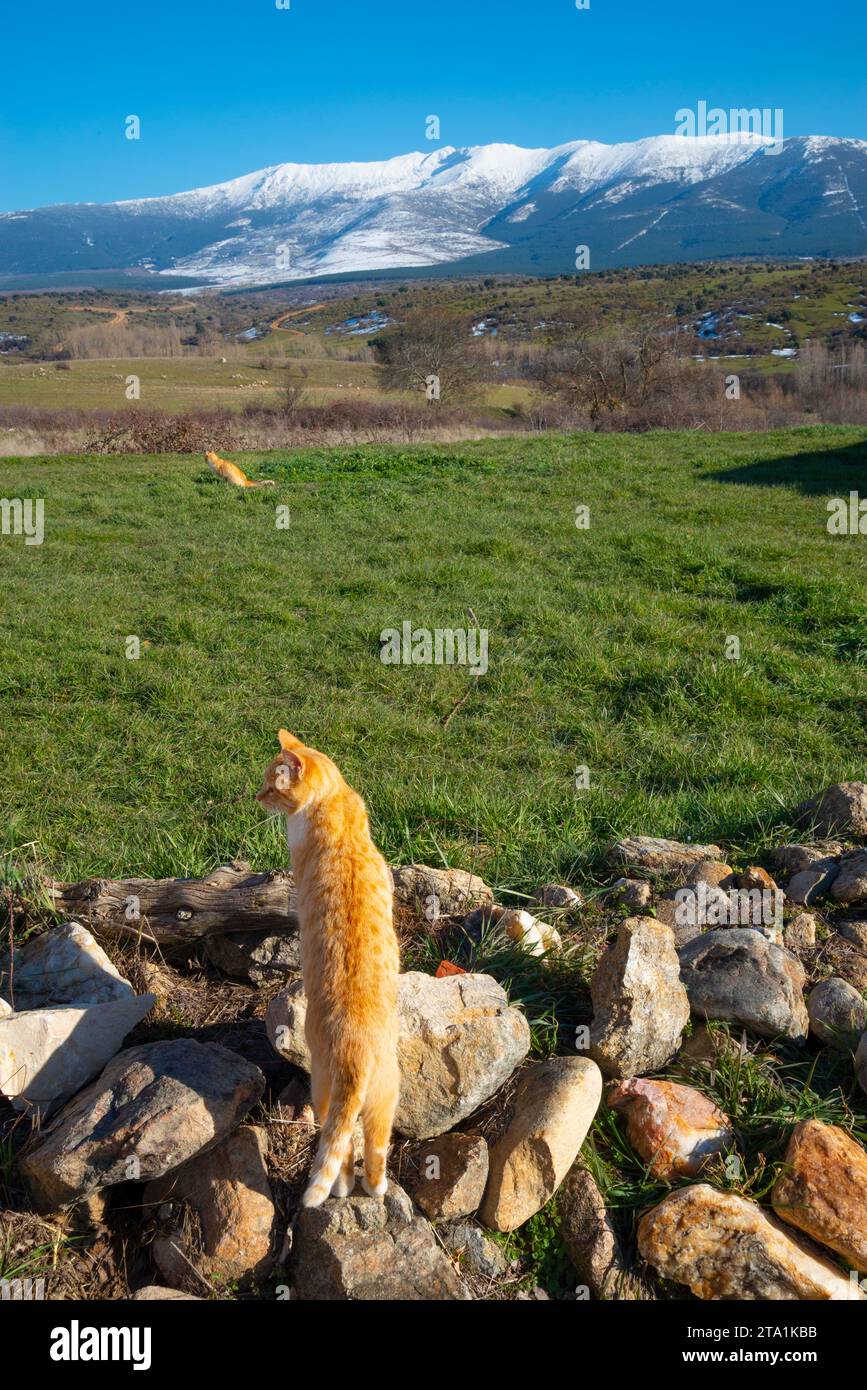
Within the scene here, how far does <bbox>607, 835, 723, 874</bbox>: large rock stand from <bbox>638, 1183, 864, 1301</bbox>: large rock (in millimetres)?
1806

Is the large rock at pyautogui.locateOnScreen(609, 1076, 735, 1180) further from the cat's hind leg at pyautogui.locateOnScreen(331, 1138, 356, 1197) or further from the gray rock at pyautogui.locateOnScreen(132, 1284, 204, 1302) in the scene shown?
the gray rock at pyautogui.locateOnScreen(132, 1284, 204, 1302)

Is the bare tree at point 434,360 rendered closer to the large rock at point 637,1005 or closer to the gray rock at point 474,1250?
the large rock at point 637,1005

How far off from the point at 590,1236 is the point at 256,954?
5.23 ft

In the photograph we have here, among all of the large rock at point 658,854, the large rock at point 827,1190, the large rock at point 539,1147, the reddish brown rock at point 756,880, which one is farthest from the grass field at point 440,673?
the large rock at point 827,1190

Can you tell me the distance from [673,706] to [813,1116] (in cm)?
453

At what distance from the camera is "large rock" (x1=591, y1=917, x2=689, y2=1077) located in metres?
2.98

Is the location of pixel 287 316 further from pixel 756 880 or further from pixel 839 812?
pixel 756 880

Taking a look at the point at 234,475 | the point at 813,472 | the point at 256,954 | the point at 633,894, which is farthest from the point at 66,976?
the point at 813,472

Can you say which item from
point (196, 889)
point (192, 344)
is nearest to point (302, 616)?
point (196, 889)

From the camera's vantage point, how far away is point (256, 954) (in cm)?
346

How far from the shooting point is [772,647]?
837 centimetres

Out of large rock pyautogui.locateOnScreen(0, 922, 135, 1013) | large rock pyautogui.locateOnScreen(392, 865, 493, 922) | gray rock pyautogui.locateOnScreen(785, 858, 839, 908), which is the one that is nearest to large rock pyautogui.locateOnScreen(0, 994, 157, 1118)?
large rock pyautogui.locateOnScreen(0, 922, 135, 1013)

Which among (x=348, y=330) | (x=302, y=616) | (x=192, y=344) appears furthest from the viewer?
(x=348, y=330)

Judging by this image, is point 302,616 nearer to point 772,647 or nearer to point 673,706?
point 673,706
